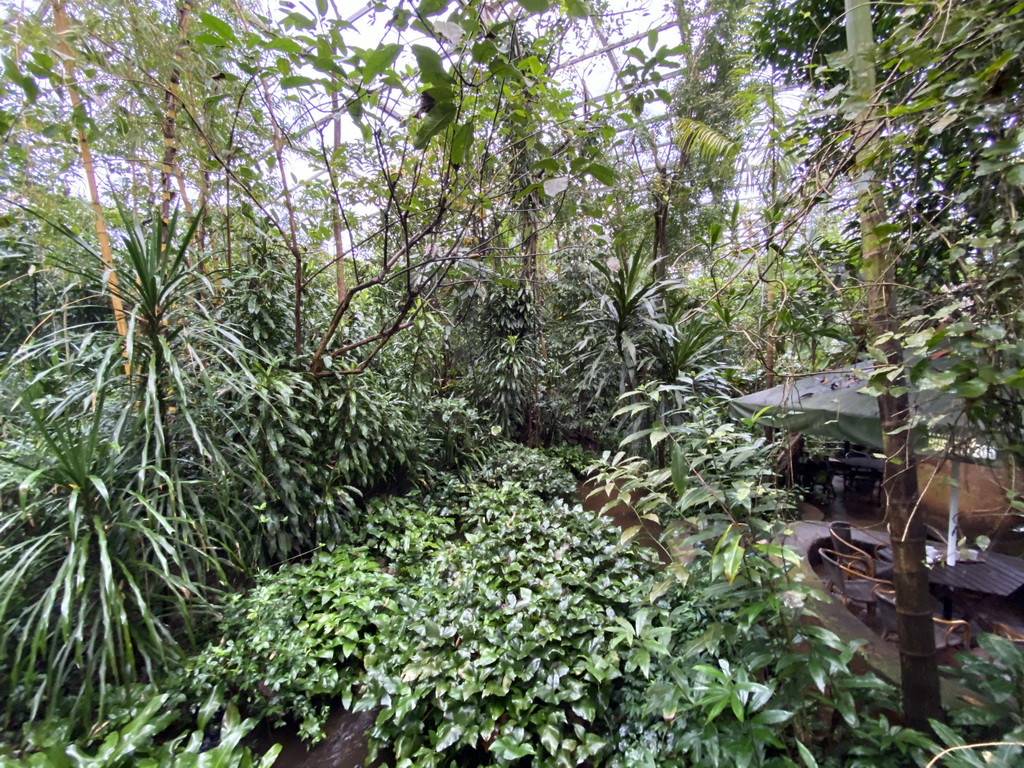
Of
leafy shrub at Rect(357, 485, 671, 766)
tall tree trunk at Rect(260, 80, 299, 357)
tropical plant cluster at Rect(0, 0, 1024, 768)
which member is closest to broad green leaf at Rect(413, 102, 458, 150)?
tropical plant cluster at Rect(0, 0, 1024, 768)

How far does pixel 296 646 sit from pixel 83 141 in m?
2.34

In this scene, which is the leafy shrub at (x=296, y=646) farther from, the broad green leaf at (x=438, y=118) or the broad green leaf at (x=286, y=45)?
the broad green leaf at (x=286, y=45)

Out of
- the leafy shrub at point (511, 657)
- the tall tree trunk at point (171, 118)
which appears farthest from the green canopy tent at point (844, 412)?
the tall tree trunk at point (171, 118)

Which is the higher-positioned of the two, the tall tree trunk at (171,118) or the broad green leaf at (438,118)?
the tall tree trunk at (171,118)

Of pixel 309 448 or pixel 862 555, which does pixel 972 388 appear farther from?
pixel 309 448

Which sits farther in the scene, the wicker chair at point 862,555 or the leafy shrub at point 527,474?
the leafy shrub at point 527,474

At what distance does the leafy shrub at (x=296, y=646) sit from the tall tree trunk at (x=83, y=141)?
4.00 ft

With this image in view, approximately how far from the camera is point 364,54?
1196 millimetres

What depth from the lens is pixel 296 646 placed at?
1658mm

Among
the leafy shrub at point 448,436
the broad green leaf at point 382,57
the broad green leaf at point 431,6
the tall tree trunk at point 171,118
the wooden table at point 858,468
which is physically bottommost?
the wooden table at point 858,468

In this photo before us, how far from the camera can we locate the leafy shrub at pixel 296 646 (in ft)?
5.15

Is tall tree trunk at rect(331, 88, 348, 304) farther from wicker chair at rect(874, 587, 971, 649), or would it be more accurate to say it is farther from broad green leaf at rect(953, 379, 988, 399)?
wicker chair at rect(874, 587, 971, 649)

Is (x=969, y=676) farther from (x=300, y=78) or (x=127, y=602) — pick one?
(x=127, y=602)

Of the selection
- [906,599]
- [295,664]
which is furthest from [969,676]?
[295,664]
